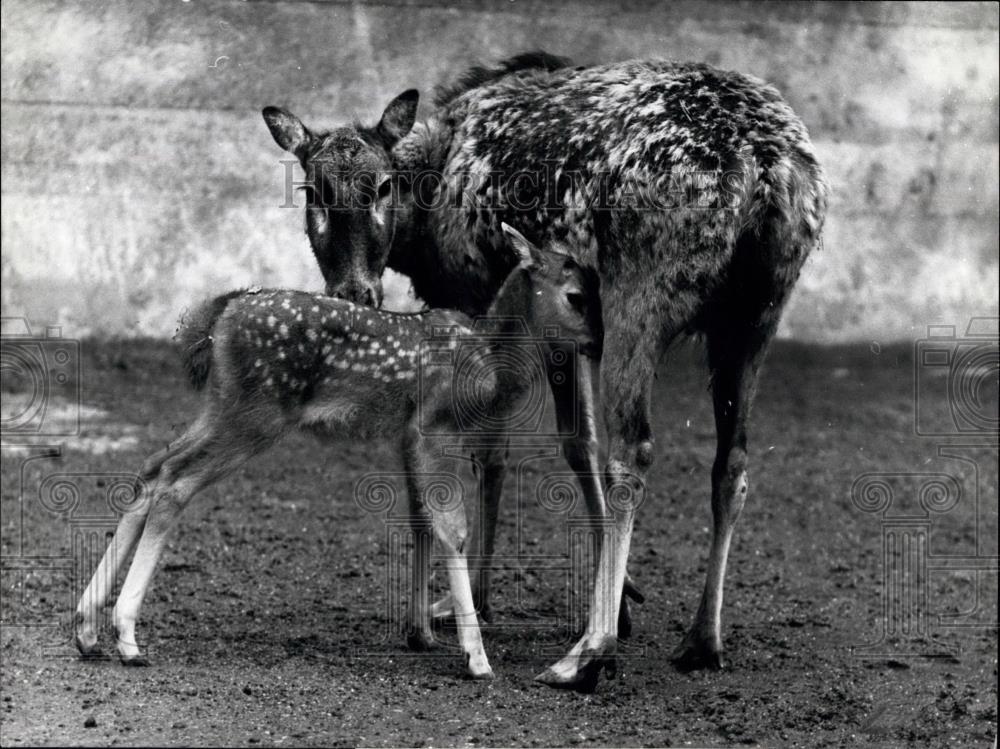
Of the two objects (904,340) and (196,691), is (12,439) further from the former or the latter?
(904,340)

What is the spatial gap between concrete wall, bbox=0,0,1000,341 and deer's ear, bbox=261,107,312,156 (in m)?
3.66

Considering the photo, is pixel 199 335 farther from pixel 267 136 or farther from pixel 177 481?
pixel 267 136

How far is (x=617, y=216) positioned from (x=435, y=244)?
1.45 metres

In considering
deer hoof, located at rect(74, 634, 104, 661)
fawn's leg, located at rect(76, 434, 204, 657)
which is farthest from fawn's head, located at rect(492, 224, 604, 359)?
deer hoof, located at rect(74, 634, 104, 661)

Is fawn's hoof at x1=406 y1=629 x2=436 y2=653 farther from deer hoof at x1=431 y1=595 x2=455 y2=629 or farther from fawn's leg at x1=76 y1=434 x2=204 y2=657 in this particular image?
fawn's leg at x1=76 y1=434 x2=204 y2=657

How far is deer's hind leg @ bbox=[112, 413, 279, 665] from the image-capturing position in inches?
234

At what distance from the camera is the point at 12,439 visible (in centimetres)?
991

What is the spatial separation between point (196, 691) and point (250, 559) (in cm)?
234

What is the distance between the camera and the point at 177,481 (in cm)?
602

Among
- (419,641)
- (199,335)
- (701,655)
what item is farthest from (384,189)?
(701,655)

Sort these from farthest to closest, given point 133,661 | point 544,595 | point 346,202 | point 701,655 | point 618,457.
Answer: point 544,595 → point 346,202 → point 701,655 → point 618,457 → point 133,661

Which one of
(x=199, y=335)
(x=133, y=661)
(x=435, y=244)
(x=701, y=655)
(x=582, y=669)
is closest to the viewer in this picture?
(x=133, y=661)

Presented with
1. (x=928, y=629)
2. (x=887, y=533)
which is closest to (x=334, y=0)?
(x=887, y=533)

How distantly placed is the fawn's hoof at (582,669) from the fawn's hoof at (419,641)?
0.56 metres
